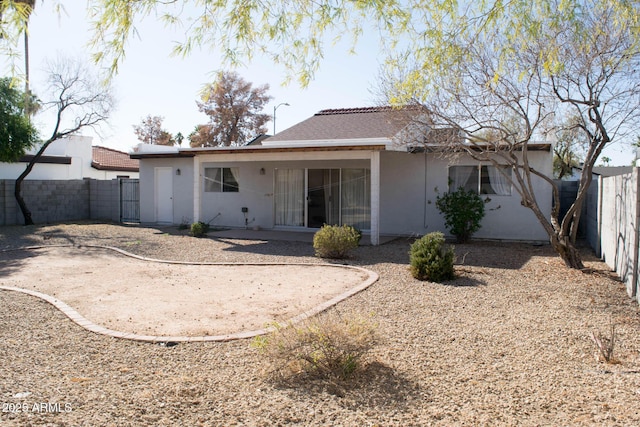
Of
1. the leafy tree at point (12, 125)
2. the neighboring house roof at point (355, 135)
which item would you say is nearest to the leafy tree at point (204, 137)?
the neighboring house roof at point (355, 135)

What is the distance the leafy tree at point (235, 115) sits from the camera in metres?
40.3

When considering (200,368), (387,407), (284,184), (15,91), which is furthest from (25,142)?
(387,407)

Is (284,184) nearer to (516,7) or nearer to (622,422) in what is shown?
(516,7)

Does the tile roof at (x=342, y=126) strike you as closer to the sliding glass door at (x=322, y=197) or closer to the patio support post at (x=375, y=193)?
the patio support post at (x=375, y=193)

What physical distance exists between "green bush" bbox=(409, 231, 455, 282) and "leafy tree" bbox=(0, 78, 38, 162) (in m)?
14.2

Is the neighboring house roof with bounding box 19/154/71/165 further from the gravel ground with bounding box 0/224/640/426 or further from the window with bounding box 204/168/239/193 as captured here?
the gravel ground with bounding box 0/224/640/426

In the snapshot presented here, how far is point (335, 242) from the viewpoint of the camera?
1113 centimetres

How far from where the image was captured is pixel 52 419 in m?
3.69

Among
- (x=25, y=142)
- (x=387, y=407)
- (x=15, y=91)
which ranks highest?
(x=15, y=91)

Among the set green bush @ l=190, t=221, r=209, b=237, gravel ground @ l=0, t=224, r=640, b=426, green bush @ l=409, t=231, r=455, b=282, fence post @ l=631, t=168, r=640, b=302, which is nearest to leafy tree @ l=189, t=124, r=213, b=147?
green bush @ l=190, t=221, r=209, b=237

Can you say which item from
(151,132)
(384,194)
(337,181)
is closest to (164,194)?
(337,181)

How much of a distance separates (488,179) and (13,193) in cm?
1583

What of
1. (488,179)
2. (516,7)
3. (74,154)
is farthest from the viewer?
(74,154)

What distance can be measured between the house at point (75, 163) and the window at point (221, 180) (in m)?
6.11
